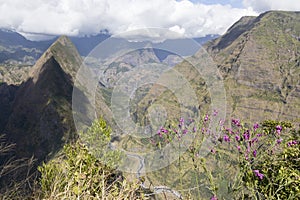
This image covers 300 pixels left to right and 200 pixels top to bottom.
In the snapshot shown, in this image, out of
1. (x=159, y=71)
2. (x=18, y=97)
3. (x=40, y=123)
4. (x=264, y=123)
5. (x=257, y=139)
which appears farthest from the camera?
(x=18, y=97)

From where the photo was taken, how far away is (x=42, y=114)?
161 m

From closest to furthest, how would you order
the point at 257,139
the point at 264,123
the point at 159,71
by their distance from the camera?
the point at 257,139 < the point at 264,123 < the point at 159,71

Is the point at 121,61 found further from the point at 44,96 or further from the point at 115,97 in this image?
the point at 44,96

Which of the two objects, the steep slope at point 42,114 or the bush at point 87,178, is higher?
the bush at point 87,178

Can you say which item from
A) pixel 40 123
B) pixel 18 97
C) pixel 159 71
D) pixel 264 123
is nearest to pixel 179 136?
pixel 264 123

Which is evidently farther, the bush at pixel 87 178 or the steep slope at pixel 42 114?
the steep slope at pixel 42 114

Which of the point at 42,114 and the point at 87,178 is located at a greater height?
the point at 87,178

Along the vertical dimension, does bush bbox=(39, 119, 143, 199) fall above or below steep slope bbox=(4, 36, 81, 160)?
above

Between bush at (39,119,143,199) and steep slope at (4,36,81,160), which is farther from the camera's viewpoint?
steep slope at (4,36,81,160)

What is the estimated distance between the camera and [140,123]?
9.15 m

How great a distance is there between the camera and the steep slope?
495ft

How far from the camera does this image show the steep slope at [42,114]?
5945 inches

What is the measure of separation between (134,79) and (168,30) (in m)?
2.14

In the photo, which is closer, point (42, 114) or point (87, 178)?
point (87, 178)
